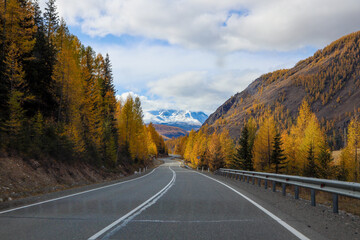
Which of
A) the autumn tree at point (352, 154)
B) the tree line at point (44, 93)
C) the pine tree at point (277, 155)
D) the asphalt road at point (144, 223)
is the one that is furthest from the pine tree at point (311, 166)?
the asphalt road at point (144, 223)

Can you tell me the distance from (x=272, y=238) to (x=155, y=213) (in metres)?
3.45

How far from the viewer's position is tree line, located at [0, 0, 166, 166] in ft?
61.6

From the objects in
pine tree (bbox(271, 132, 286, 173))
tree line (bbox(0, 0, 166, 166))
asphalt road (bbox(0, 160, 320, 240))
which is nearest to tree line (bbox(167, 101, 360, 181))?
pine tree (bbox(271, 132, 286, 173))

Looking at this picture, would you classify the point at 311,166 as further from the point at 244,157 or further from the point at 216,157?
the point at 216,157

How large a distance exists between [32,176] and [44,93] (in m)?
12.7

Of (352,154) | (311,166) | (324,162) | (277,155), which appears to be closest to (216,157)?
(277,155)

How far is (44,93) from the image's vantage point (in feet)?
86.8

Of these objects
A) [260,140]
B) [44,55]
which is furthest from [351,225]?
[260,140]

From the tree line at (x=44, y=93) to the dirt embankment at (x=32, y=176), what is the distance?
1.00 meters

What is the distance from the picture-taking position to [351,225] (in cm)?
585

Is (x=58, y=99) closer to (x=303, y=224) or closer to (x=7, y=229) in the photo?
(x=7, y=229)

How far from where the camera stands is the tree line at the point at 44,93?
61.6ft

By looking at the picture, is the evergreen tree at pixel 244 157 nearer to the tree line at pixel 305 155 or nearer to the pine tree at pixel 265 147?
the tree line at pixel 305 155

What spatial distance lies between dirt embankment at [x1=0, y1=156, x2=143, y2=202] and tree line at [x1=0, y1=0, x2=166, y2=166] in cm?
100
